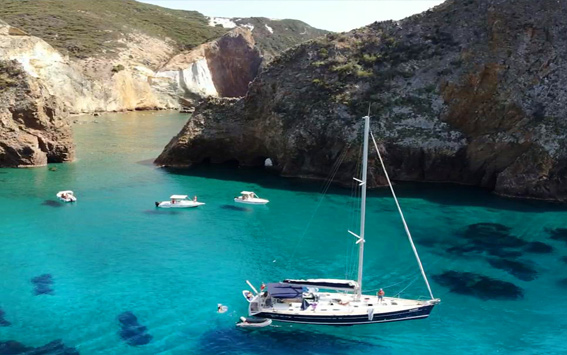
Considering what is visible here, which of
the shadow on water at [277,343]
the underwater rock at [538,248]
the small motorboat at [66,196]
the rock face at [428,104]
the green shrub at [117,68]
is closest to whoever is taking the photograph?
the shadow on water at [277,343]

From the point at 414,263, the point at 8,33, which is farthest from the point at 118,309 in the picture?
the point at 8,33

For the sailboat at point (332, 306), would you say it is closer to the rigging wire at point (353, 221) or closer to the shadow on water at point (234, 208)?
the rigging wire at point (353, 221)

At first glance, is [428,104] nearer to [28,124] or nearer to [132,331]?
[132,331]

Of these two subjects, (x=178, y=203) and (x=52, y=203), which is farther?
(x=52, y=203)

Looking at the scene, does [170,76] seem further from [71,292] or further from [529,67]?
[71,292]

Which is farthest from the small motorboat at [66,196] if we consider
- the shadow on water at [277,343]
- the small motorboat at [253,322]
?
the small motorboat at [253,322]

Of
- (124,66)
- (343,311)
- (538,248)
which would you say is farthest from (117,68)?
(343,311)
